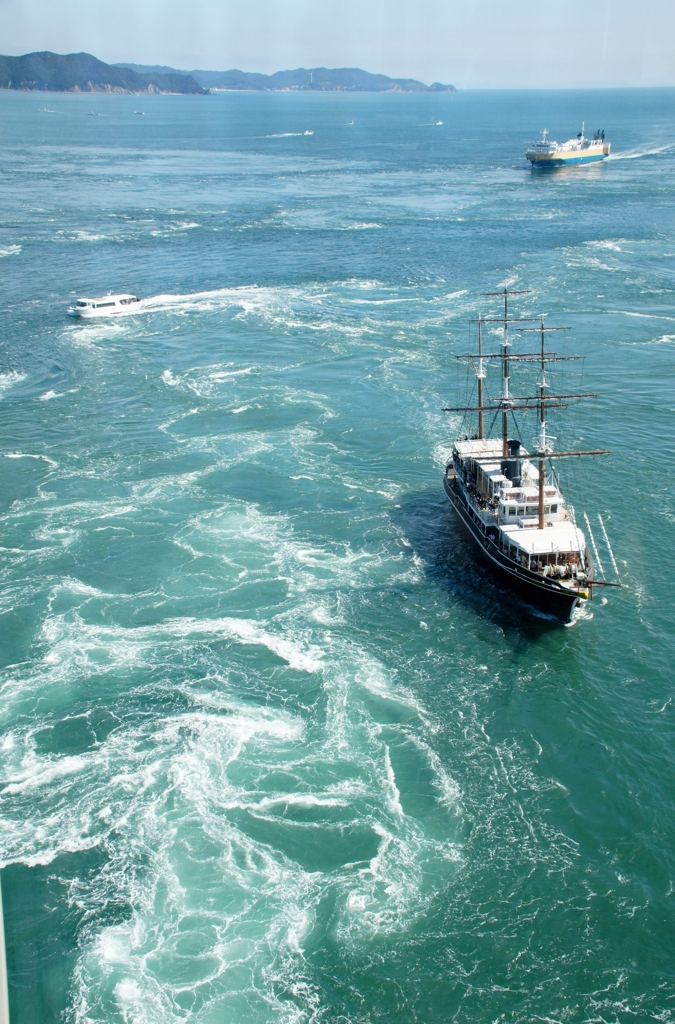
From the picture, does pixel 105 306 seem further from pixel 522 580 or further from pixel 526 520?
pixel 522 580

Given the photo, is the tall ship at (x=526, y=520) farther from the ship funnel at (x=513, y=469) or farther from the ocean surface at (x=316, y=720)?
the ocean surface at (x=316, y=720)

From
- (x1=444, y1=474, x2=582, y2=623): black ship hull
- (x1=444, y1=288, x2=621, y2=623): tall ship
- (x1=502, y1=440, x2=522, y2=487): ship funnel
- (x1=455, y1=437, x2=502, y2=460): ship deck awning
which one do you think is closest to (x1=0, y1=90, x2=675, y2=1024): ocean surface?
(x1=444, y1=474, x2=582, y2=623): black ship hull

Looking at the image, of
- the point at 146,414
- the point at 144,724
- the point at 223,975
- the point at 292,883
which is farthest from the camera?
the point at 146,414

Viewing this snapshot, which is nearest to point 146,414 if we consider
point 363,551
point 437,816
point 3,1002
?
point 363,551

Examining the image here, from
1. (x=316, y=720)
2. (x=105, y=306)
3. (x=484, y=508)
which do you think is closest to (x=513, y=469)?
(x=484, y=508)

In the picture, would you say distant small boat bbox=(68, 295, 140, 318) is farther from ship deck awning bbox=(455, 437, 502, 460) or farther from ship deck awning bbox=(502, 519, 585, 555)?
ship deck awning bbox=(502, 519, 585, 555)

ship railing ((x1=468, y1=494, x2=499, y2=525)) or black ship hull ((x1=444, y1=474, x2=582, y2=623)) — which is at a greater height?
ship railing ((x1=468, y1=494, x2=499, y2=525))

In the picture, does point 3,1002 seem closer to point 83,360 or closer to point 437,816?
point 437,816
